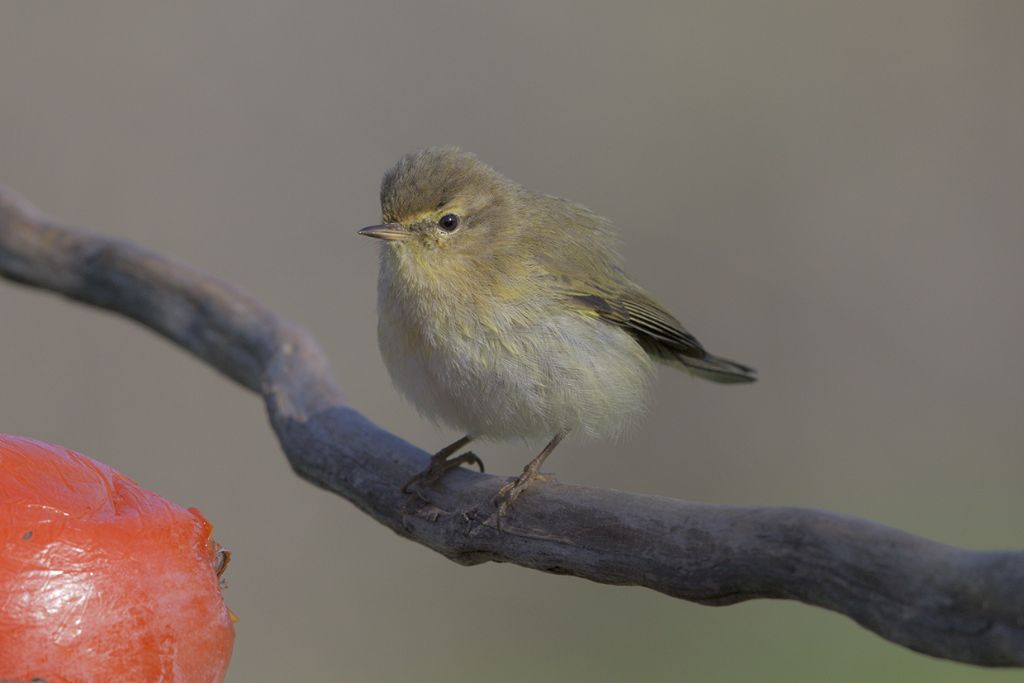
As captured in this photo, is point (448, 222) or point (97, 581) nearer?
point (97, 581)

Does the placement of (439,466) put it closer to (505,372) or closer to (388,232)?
(505,372)

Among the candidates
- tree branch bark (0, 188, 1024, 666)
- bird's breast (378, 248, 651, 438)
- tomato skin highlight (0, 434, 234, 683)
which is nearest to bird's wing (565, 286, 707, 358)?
bird's breast (378, 248, 651, 438)

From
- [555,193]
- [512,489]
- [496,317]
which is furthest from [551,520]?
[555,193]

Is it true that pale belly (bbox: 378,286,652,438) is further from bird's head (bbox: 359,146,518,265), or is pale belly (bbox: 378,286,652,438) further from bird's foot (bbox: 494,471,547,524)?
bird's foot (bbox: 494,471,547,524)

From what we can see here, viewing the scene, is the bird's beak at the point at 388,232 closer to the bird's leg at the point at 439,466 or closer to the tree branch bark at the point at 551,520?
the tree branch bark at the point at 551,520

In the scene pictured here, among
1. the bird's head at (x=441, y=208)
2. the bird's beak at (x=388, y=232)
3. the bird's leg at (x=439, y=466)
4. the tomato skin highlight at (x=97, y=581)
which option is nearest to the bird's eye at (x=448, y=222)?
the bird's head at (x=441, y=208)

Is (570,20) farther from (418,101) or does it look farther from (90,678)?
(90,678)
